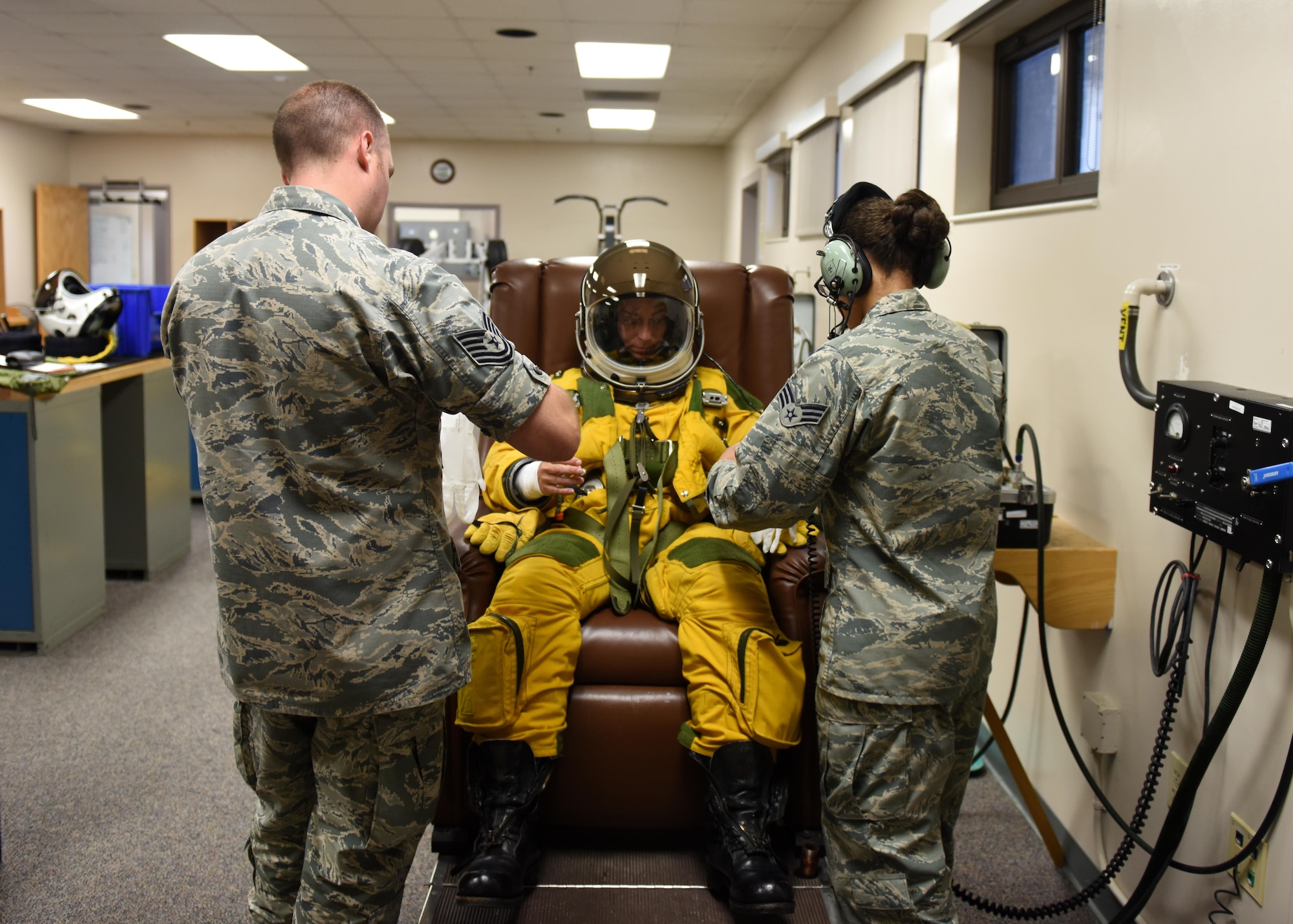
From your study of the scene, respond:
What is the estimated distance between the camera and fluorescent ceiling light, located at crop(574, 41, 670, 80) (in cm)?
546

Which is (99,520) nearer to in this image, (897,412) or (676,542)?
(676,542)

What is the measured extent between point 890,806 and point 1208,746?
0.47 metres

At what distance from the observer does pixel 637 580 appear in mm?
1965


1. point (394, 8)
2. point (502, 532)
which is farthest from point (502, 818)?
point (394, 8)

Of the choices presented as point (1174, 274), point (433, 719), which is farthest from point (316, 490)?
point (1174, 274)

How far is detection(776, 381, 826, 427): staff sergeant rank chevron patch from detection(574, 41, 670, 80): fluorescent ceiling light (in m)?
4.55

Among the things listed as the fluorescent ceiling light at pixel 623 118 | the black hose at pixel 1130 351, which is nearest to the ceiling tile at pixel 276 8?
the fluorescent ceiling light at pixel 623 118

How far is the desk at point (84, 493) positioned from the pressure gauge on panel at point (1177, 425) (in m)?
3.08

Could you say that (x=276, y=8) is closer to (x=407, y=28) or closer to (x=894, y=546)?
(x=407, y=28)

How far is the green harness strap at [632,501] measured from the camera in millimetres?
1968

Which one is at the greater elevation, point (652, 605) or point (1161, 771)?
point (652, 605)

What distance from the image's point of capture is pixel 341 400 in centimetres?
118

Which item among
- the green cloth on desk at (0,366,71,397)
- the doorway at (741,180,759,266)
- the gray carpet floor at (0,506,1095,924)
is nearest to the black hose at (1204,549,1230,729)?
the gray carpet floor at (0,506,1095,924)

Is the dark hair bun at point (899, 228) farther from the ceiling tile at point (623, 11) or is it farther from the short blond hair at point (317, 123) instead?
the ceiling tile at point (623, 11)
